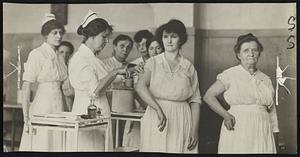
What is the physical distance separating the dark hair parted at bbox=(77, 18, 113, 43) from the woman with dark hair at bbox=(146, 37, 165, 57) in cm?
11

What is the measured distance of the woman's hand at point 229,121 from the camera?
51.4 inches

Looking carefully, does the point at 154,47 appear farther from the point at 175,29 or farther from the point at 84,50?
the point at 84,50

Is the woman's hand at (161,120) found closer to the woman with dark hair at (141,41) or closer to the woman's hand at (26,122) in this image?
the woman with dark hair at (141,41)

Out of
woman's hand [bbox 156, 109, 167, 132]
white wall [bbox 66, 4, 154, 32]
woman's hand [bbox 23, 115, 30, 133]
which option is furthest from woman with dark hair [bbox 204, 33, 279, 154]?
woman's hand [bbox 23, 115, 30, 133]

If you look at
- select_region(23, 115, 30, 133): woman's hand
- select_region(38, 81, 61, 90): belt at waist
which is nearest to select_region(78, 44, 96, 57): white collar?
select_region(38, 81, 61, 90): belt at waist

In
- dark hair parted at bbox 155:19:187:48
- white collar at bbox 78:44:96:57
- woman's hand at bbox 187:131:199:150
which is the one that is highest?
dark hair parted at bbox 155:19:187:48

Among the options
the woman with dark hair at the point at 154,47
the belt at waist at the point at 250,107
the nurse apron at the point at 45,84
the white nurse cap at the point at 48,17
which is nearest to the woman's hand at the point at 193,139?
the belt at waist at the point at 250,107

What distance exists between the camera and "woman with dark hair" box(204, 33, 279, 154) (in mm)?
1301

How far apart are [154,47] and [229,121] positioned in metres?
0.28

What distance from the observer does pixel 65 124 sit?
4.25 ft

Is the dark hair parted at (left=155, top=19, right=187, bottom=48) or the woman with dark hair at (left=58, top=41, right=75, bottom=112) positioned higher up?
the dark hair parted at (left=155, top=19, right=187, bottom=48)

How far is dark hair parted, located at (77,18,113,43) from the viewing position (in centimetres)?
132

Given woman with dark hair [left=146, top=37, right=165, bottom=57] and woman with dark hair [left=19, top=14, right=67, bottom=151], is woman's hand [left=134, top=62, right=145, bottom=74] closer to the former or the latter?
woman with dark hair [left=146, top=37, right=165, bottom=57]

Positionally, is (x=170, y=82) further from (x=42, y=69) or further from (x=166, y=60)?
(x=42, y=69)
